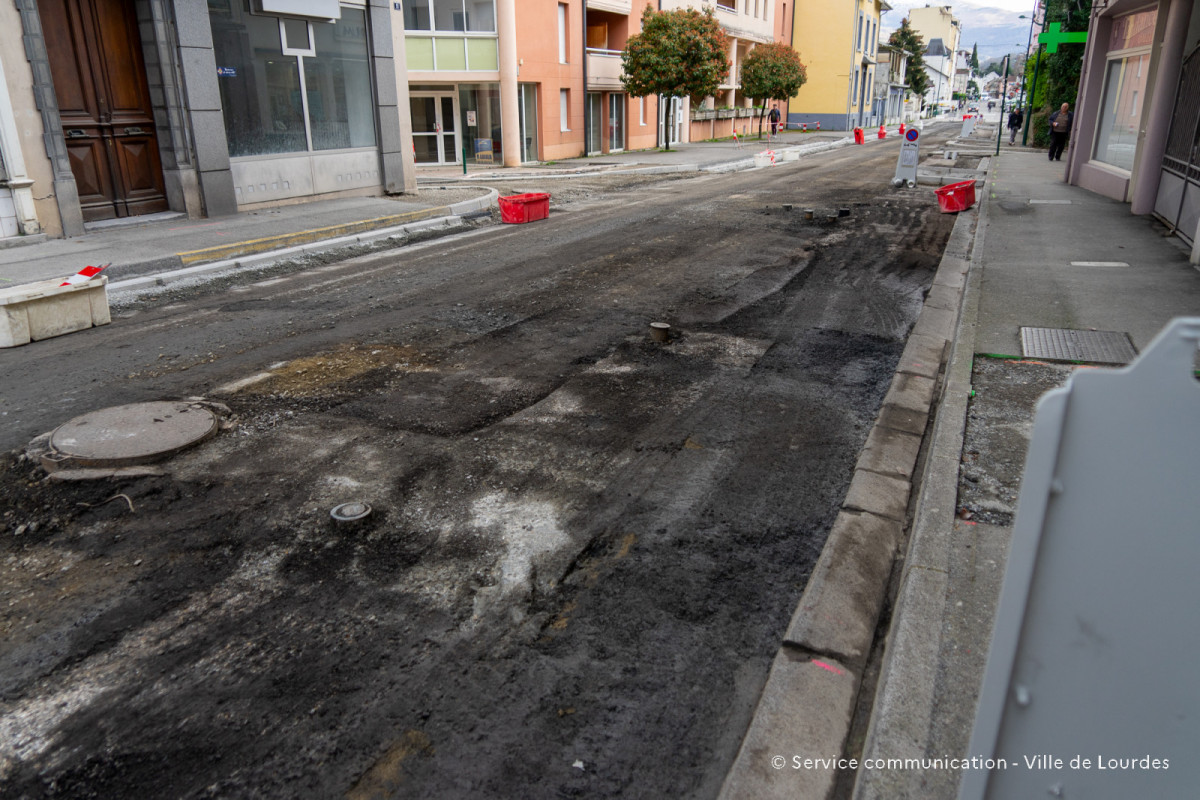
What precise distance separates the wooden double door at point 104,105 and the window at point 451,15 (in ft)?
47.8

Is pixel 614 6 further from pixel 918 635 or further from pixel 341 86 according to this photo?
pixel 918 635

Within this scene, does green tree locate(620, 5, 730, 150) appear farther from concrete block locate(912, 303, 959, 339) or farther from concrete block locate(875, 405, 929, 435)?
concrete block locate(875, 405, 929, 435)

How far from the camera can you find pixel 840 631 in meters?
3.46

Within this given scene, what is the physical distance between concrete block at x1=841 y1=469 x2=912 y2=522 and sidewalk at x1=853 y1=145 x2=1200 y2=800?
0.12 m

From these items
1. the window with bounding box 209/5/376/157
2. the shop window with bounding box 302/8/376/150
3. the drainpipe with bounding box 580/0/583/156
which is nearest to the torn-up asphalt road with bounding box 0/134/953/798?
the window with bounding box 209/5/376/157

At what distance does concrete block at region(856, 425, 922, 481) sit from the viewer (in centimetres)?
501

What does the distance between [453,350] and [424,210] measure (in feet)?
30.5

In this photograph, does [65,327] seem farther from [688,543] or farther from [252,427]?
[688,543]

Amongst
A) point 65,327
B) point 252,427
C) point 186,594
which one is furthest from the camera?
point 65,327

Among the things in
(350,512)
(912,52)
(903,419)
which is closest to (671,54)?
(903,419)

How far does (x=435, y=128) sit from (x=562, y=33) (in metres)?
6.48

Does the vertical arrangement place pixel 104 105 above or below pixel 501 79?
below

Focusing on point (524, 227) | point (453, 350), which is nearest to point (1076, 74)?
point (524, 227)

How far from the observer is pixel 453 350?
24.1 ft
